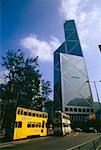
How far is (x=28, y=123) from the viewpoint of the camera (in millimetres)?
32281

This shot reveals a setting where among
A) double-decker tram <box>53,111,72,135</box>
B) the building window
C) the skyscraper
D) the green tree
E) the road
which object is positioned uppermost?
the skyscraper

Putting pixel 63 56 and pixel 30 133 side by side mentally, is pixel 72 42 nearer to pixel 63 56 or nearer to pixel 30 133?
pixel 63 56

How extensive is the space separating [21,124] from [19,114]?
1.57 meters

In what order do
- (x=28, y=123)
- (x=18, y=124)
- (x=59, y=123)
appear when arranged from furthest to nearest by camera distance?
(x=59, y=123)
(x=28, y=123)
(x=18, y=124)

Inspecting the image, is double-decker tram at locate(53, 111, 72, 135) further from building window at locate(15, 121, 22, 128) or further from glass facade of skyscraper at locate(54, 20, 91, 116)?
glass facade of skyscraper at locate(54, 20, 91, 116)

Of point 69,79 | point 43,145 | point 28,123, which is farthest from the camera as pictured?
point 69,79

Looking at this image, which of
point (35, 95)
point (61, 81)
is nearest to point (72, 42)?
point (61, 81)

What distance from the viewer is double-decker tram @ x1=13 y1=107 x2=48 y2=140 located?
1155 inches

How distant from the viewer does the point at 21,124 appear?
30.1 meters

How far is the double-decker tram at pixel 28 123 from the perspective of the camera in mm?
29344

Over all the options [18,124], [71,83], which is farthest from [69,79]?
[18,124]

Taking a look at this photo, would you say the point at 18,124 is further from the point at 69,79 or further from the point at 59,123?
the point at 69,79

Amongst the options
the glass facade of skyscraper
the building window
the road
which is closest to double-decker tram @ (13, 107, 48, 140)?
the building window

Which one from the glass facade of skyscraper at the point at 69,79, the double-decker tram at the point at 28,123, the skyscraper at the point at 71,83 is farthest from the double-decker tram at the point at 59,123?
the glass facade of skyscraper at the point at 69,79
